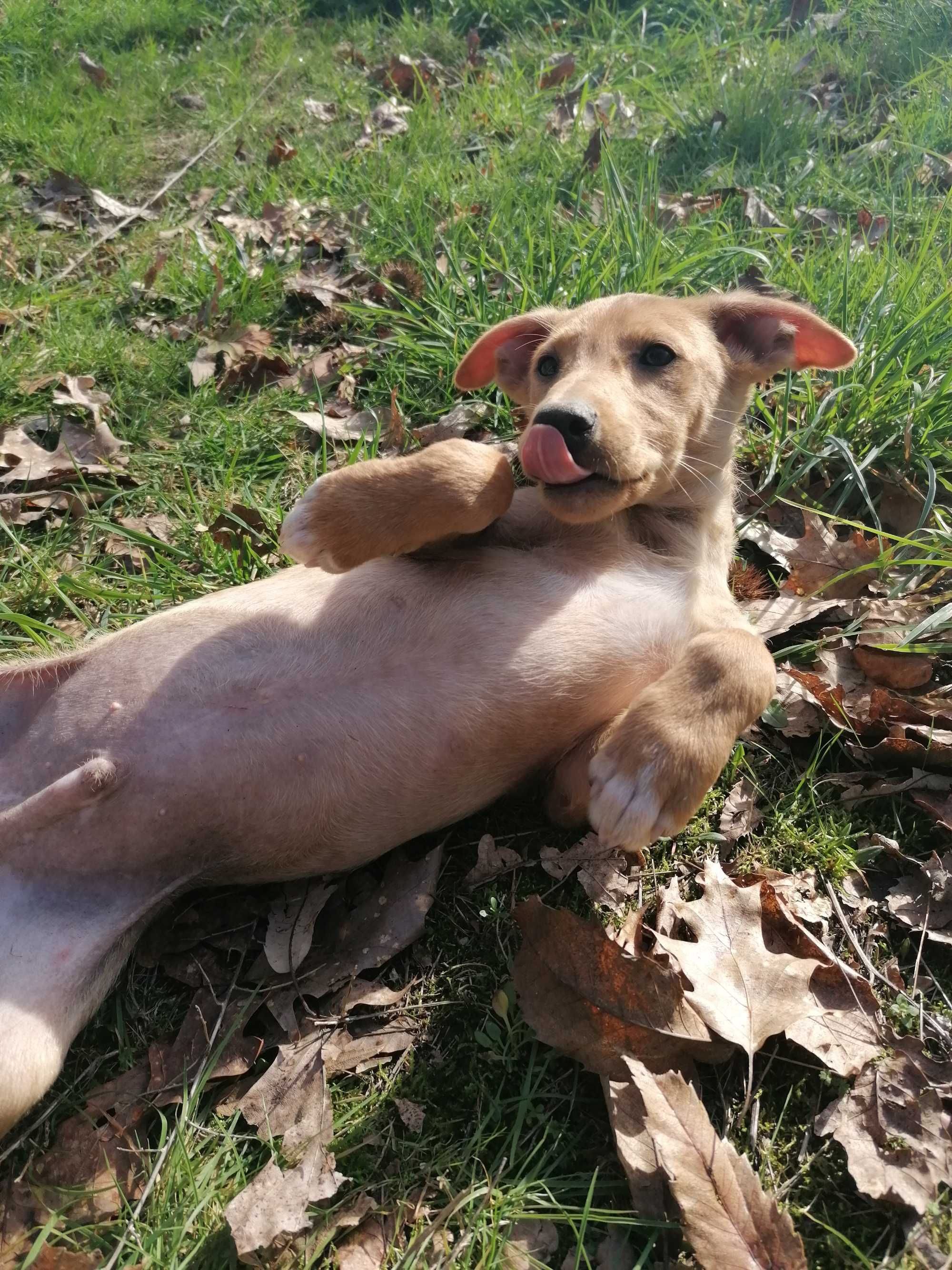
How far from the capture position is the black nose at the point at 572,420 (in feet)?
7.70

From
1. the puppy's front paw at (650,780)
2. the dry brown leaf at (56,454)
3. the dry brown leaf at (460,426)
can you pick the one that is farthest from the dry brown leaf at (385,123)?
the puppy's front paw at (650,780)

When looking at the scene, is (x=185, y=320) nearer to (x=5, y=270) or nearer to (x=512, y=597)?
(x=5, y=270)

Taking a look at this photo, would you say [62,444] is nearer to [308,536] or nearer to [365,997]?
[308,536]

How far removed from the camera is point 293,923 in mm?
→ 2455

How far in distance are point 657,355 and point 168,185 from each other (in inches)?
170

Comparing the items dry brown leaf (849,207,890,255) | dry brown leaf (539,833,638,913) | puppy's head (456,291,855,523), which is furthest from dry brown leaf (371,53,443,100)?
dry brown leaf (539,833,638,913)

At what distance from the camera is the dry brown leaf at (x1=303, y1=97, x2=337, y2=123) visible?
6375mm

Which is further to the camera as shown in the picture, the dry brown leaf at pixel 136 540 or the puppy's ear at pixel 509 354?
the dry brown leaf at pixel 136 540

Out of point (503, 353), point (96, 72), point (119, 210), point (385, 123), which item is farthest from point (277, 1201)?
Result: point (96, 72)

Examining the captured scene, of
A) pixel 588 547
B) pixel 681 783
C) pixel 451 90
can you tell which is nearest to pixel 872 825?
pixel 681 783

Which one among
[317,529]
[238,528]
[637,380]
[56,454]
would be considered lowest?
[238,528]

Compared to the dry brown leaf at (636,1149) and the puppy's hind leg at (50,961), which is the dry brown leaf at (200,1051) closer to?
the puppy's hind leg at (50,961)

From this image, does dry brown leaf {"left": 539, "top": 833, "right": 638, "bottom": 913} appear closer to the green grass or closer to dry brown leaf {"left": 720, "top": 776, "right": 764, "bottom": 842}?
the green grass

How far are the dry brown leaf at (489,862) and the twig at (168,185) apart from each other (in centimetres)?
412
